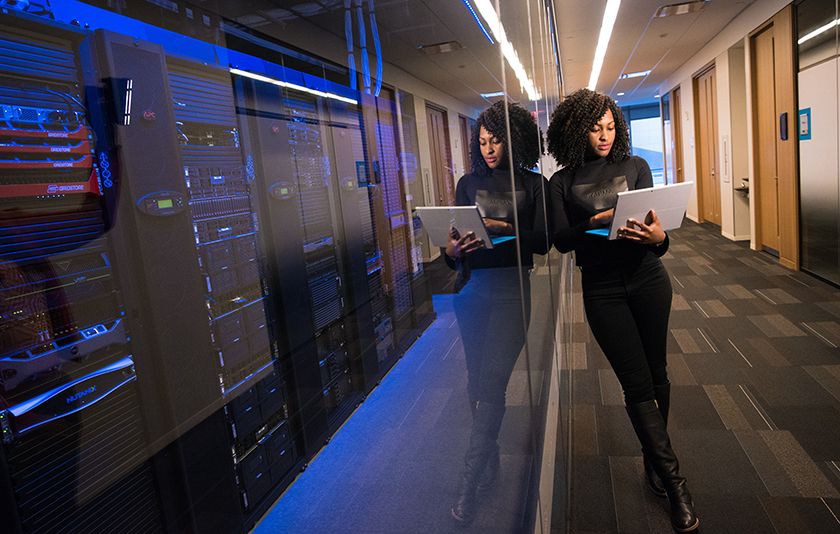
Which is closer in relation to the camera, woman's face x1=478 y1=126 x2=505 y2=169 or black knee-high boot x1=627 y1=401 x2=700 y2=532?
woman's face x1=478 y1=126 x2=505 y2=169

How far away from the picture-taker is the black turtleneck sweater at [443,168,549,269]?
0.64 meters

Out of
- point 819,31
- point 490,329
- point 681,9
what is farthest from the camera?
point 681,9

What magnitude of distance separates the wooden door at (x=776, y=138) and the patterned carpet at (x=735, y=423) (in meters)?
1.05

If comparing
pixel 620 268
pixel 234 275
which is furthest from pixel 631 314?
pixel 234 275

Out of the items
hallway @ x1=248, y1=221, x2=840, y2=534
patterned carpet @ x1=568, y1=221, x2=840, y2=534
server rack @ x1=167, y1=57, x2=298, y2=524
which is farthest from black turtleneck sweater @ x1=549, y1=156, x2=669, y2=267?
server rack @ x1=167, y1=57, x2=298, y2=524

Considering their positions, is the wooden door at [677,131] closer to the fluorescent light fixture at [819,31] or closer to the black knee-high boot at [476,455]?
the fluorescent light fixture at [819,31]

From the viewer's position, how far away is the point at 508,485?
2.23 ft

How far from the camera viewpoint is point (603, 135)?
166cm

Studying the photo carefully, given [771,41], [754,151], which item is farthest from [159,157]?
[754,151]

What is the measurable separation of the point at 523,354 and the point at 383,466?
22.2 inches

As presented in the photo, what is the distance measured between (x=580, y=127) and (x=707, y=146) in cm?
710

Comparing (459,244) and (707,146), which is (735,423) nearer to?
(459,244)

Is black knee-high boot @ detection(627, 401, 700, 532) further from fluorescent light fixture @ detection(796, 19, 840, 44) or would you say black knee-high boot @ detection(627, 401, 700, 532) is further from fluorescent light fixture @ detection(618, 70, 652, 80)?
fluorescent light fixture @ detection(618, 70, 652, 80)

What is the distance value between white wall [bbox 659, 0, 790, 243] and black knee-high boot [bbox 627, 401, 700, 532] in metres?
4.46
